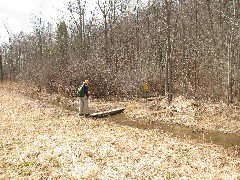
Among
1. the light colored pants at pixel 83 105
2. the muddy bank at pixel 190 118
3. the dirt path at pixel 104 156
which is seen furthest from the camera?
the light colored pants at pixel 83 105

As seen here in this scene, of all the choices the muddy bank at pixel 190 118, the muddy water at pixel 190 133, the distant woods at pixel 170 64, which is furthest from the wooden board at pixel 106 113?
the distant woods at pixel 170 64

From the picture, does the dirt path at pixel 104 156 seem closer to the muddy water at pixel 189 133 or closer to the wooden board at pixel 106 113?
the muddy water at pixel 189 133

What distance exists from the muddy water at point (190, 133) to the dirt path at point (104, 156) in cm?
92

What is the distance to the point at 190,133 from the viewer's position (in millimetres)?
13391

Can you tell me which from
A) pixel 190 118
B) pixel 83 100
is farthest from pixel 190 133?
pixel 83 100

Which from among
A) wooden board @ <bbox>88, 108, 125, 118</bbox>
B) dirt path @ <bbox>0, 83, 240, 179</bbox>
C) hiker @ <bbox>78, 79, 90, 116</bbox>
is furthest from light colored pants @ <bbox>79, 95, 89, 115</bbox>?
dirt path @ <bbox>0, 83, 240, 179</bbox>

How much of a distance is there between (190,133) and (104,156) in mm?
6146

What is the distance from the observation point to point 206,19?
3152 cm

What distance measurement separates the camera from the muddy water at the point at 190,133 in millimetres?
11917

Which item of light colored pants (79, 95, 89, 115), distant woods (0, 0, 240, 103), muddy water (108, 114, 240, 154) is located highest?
distant woods (0, 0, 240, 103)

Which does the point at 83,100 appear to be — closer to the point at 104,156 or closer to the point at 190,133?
the point at 190,133

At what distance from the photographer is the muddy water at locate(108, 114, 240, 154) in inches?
469

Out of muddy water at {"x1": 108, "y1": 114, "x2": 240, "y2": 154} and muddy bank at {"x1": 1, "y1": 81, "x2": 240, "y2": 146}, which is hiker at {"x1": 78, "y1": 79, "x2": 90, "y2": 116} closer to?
muddy water at {"x1": 108, "y1": 114, "x2": 240, "y2": 154}

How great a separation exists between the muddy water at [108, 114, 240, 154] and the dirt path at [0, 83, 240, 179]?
92cm
